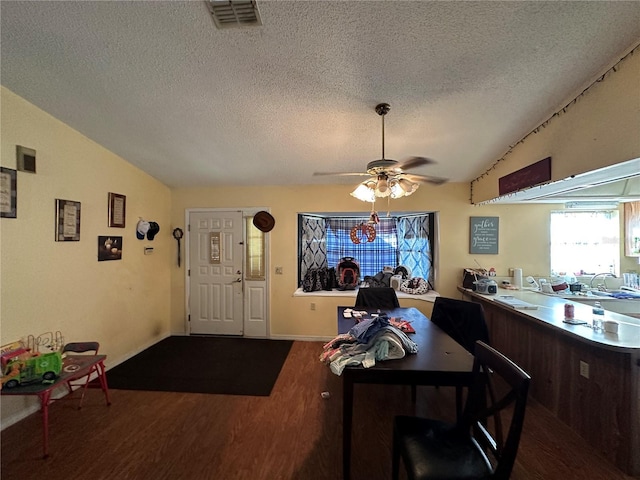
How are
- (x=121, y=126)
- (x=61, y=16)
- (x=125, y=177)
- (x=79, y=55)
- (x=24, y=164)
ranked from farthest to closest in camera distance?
(x=125, y=177), (x=121, y=126), (x=24, y=164), (x=79, y=55), (x=61, y=16)

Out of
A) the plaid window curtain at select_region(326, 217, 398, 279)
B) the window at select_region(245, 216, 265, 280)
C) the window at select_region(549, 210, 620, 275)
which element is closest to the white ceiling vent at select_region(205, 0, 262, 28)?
the window at select_region(245, 216, 265, 280)

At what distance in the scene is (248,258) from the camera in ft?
13.5

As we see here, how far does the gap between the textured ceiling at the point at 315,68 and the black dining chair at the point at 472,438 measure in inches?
70.2

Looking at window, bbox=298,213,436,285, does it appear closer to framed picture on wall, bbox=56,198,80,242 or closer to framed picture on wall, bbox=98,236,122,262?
framed picture on wall, bbox=98,236,122,262

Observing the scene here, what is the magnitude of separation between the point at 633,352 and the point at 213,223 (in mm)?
4565

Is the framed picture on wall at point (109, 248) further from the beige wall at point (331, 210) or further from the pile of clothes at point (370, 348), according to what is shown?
the pile of clothes at point (370, 348)

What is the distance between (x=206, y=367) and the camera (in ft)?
10.1

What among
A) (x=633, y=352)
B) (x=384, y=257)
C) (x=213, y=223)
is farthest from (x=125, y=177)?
(x=633, y=352)

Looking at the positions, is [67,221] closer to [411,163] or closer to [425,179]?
[411,163]

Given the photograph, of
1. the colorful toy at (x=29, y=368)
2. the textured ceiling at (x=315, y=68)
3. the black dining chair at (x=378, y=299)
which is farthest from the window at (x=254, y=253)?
the colorful toy at (x=29, y=368)

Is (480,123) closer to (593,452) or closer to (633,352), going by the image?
(633,352)

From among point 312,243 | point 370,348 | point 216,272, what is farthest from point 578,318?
point 216,272

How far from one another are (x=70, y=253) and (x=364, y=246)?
12.8 ft

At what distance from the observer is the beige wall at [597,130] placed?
156cm
